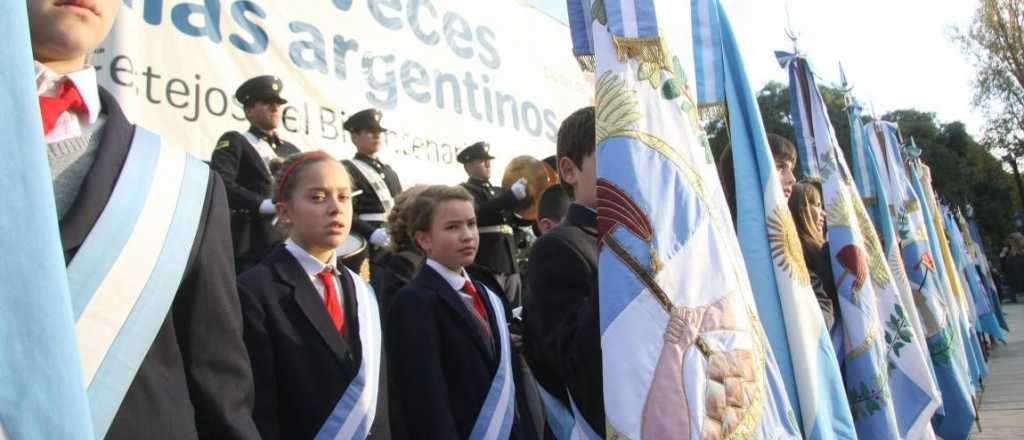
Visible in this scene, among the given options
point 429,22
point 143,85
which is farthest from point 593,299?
point 429,22

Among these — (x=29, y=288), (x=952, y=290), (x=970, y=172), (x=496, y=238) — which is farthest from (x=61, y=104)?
(x=970, y=172)

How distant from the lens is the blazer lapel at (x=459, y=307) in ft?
9.50

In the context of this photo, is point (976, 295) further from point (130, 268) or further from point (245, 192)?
point (130, 268)

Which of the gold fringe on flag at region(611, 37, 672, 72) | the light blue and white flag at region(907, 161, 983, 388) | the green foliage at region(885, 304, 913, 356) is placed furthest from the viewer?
the light blue and white flag at region(907, 161, 983, 388)

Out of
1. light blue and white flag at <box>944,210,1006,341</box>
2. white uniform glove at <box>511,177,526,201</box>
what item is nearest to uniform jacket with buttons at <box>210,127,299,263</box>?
white uniform glove at <box>511,177,526,201</box>

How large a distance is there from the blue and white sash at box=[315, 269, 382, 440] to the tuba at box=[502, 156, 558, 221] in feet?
9.68

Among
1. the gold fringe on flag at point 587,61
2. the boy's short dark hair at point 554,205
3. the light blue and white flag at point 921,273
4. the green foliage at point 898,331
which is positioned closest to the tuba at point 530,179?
the boy's short dark hair at point 554,205

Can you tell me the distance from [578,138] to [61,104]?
1.66 metres

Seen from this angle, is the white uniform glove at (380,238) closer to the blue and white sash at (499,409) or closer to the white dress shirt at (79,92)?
the blue and white sash at (499,409)

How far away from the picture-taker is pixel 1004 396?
7762mm

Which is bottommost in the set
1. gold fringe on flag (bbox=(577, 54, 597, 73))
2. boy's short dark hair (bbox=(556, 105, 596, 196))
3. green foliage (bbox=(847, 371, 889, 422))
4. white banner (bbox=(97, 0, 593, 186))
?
green foliage (bbox=(847, 371, 889, 422))

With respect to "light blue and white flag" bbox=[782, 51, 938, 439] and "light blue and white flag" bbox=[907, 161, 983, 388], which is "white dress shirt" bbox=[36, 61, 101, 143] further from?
"light blue and white flag" bbox=[907, 161, 983, 388]

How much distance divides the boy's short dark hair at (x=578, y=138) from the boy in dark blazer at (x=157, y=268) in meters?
1.37

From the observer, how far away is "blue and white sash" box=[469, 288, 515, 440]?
2.77m
